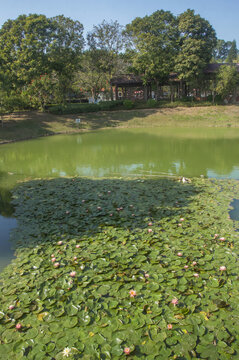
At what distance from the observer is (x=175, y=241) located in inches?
180

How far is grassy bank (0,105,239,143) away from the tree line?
5.41 feet

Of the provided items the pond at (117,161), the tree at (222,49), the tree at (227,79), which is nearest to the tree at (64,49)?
the pond at (117,161)

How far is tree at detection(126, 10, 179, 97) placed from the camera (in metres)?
31.8

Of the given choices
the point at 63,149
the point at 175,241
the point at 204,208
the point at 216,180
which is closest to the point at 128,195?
the point at 204,208

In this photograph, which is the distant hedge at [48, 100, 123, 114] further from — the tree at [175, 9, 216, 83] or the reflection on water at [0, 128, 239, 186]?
the reflection on water at [0, 128, 239, 186]

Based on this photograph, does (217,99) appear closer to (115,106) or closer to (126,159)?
(115,106)

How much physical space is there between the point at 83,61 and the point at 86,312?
34.0 m

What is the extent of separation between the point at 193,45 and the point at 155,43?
428 cm

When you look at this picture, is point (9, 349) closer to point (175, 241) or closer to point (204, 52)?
point (175, 241)

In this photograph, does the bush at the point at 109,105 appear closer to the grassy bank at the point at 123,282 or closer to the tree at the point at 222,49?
the grassy bank at the point at 123,282

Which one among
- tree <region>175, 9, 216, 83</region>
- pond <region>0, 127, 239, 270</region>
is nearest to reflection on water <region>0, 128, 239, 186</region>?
pond <region>0, 127, 239, 270</region>

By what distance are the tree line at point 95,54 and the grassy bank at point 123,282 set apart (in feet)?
67.0

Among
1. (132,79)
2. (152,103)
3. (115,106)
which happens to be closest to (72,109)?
(115,106)

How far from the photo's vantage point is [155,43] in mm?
31688
